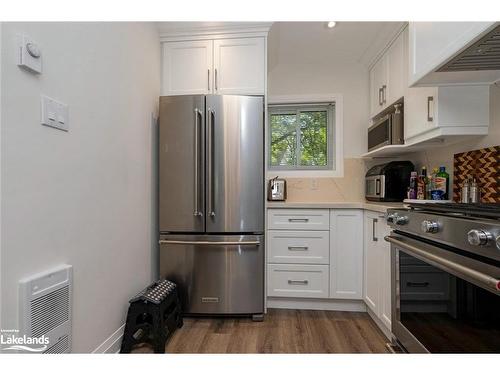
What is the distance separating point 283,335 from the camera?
70.2 inches

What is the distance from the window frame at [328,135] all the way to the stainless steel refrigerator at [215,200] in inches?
31.1

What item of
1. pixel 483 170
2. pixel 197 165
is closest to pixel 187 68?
pixel 197 165

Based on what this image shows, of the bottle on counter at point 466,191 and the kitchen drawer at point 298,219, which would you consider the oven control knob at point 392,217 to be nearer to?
the bottle on counter at point 466,191

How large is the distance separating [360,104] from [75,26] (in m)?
2.52

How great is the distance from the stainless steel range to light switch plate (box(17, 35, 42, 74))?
1.72 metres

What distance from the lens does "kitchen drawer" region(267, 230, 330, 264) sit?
214 cm

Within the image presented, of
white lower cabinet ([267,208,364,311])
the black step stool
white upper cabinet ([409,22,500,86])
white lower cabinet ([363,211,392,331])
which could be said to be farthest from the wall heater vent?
white upper cabinet ([409,22,500,86])

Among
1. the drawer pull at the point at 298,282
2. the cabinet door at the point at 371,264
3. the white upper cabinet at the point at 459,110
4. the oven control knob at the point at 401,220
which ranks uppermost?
the white upper cabinet at the point at 459,110

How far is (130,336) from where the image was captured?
1.54 meters

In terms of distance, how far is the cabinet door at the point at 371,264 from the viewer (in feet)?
6.07

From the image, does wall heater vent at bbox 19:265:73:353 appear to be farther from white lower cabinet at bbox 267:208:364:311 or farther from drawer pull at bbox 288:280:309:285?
drawer pull at bbox 288:280:309:285

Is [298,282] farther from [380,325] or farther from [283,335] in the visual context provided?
[380,325]

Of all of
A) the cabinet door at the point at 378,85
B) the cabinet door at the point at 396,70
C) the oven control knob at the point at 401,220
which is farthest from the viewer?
the cabinet door at the point at 378,85

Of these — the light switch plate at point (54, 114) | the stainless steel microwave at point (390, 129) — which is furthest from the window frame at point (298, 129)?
the light switch plate at point (54, 114)
